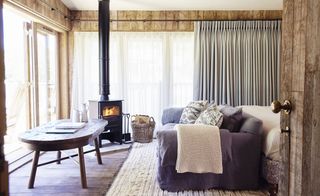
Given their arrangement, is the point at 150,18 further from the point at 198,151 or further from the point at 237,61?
the point at 198,151

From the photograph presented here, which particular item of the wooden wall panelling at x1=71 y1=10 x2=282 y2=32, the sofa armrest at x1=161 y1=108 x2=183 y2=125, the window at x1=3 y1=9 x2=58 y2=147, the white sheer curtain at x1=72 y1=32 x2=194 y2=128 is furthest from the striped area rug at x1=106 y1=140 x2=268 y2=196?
the wooden wall panelling at x1=71 y1=10 x2=282 y2=32

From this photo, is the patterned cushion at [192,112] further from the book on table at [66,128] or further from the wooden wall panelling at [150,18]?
the wooden wall panelling at [150,18]

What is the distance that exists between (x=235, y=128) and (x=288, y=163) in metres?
2.11

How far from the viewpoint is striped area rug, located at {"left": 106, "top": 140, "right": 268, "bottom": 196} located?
3006 mm

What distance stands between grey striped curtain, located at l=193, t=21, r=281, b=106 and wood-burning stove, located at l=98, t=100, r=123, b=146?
62.3 inches

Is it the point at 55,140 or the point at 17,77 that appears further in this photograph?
the point at 17,77

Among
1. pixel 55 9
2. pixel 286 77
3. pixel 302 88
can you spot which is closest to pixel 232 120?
pixel 286 77

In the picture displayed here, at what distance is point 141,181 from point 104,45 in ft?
8.59

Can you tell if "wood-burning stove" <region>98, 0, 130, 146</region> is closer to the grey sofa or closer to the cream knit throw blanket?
the grey sofa

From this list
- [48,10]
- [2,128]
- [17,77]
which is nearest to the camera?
[2,128]

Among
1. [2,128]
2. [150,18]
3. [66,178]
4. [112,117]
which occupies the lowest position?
[66,178]

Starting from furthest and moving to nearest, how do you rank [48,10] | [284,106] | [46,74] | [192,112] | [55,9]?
[46,74] → [55,9] → [48,10] → [192,112] → [284,106]

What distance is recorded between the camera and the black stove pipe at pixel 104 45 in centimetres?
498

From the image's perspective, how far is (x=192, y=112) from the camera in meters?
4.09
